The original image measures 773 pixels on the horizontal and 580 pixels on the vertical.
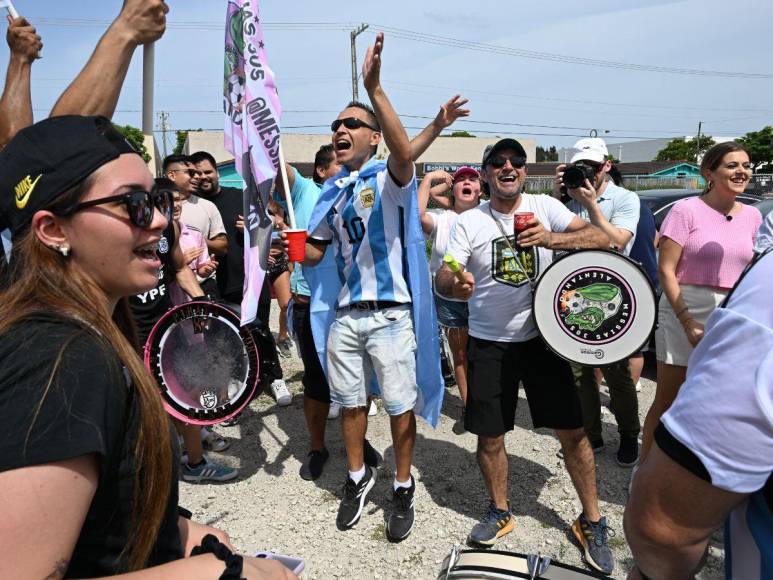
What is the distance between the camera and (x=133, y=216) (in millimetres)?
1227

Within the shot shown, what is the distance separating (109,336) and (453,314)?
4115 mm

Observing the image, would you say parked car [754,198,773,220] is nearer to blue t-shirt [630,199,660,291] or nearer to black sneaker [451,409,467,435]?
blue t-shirt [630,199,660,291]

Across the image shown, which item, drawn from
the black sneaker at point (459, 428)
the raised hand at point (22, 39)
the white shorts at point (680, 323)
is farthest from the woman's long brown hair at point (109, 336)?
the black sneaker at point (459, 428)

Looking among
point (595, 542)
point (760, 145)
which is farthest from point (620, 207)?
point (760, 145)

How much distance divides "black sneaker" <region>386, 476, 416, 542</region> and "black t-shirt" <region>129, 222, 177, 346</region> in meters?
A: 1.93

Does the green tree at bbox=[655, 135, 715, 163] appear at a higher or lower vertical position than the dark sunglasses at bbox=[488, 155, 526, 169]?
higher

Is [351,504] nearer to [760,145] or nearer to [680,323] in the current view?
[680,323]

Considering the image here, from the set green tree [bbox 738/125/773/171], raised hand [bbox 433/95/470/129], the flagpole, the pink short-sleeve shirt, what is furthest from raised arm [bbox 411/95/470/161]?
green tree [bbox 738/125/773/171]

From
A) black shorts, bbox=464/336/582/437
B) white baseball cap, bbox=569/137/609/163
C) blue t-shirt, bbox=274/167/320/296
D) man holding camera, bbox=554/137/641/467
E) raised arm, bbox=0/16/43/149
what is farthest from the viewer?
blue t-shirt, bbox=274/167/320/296

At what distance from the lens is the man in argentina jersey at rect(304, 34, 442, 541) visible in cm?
335

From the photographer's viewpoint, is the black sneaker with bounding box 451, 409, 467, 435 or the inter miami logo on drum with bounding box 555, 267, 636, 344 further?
the black sneaker with bounding box 451, 409, 467, 435

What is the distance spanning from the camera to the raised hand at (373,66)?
289 cm

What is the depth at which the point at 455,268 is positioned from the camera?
116 inches

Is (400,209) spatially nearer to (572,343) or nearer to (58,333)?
(572,343)
